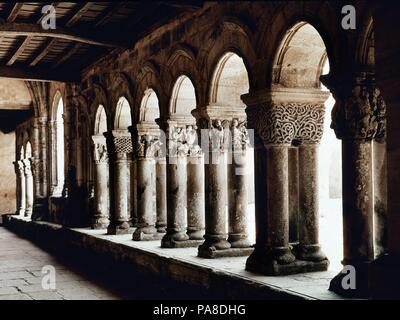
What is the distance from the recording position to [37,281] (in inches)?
302

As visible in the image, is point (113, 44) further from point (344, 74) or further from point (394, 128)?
point (394, 128)

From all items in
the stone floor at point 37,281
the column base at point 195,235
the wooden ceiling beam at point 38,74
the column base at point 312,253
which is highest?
the wooden ceiling beam at point 38,74

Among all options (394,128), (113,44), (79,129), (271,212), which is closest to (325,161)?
(79,129)

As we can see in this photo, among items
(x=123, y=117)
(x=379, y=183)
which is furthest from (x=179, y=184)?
(x=379, y=183)

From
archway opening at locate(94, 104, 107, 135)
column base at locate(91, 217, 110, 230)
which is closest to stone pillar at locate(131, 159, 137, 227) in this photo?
column base at locate(91, 217, 110, 230)

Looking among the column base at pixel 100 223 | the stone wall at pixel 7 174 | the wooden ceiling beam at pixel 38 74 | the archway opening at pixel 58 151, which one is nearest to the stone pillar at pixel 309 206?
the column base at pixel 100 223

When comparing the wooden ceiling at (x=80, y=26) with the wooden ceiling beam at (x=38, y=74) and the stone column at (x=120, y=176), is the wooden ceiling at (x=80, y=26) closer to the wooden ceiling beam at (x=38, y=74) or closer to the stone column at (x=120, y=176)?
the wooden ceiling beam at (x=38, y=74)

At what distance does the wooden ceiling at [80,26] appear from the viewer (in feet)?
24.3

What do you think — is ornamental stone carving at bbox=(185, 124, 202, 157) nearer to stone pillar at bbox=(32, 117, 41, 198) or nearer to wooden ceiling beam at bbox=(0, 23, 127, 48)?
wooden ceiling beam at bbox=(0, 23, 127, 48)

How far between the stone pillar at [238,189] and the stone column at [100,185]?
4722 millimetres

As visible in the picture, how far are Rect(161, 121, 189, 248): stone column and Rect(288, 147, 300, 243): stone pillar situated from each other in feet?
6.85

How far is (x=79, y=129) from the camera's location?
11.9 m

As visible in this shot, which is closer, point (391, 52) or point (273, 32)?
point (391, 52)
